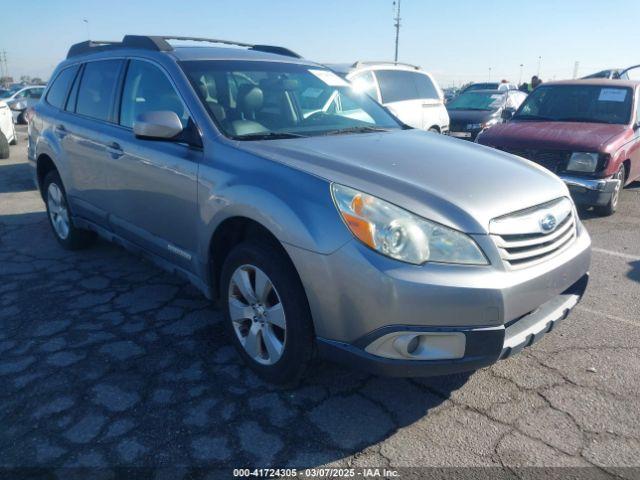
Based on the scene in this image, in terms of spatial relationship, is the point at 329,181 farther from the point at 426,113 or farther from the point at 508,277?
the point at 426,113

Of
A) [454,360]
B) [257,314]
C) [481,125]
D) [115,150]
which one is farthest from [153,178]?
[481,125]

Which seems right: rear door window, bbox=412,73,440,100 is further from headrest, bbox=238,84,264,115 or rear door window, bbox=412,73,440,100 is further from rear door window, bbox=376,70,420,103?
headrest, bbox=238,84,264,115

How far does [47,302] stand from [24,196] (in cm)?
442

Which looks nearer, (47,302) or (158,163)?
(158,163)

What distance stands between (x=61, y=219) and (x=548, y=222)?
4409mm

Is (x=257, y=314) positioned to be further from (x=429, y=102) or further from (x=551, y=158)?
(x=429, y=102)

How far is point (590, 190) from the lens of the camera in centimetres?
589

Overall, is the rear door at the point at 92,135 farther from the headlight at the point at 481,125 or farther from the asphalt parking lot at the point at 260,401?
the headlight at the point at 481,125

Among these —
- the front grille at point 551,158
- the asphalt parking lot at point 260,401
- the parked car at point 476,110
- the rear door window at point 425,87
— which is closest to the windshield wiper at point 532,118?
the front grille at point 551,158

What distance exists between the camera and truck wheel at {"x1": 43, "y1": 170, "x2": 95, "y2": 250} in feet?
15.9

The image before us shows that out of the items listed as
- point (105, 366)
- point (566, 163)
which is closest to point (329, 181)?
point (105, 366)

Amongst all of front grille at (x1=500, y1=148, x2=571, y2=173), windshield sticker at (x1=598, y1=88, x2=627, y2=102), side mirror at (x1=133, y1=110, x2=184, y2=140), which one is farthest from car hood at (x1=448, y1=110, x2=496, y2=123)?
side mirror at (x1=133, y1=110, x2=184, y2=140)

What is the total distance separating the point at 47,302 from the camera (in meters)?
3.84

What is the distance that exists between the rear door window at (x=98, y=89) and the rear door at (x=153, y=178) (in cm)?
21
